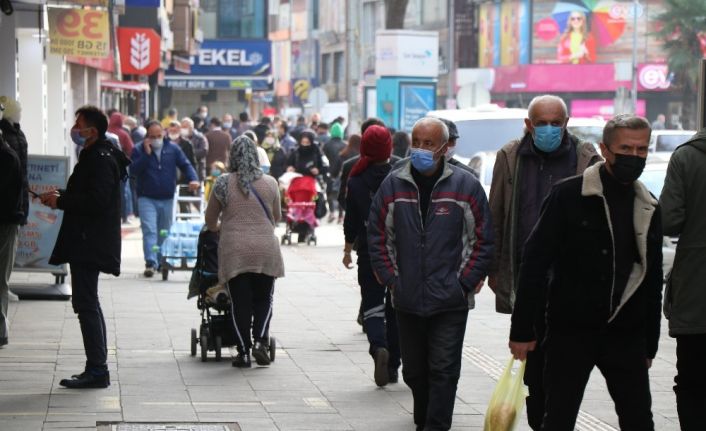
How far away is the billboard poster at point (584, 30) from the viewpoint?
3027 inches

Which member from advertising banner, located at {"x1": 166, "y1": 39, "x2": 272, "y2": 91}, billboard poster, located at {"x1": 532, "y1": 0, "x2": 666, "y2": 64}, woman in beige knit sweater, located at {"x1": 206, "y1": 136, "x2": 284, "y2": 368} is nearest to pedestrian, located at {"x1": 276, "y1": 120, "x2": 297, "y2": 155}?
woman in beige knit sweater, located at {"x1": 206, "y1": 136, "x2": 284, "y2": 368}

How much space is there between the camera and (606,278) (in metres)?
6.02

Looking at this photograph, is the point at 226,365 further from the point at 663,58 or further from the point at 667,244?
the point at 663,58

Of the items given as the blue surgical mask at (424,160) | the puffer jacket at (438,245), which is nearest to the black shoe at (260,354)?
the puffer jacket at (438,245)

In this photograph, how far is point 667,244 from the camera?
52.2 feet

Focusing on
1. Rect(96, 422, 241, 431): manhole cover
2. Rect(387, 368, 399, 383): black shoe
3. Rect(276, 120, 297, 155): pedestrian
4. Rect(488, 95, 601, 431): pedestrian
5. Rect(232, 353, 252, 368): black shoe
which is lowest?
Rect(232, 353, 252, 368): black shoe

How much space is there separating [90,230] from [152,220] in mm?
8245

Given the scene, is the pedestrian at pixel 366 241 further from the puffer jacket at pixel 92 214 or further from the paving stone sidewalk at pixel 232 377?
the puffer jacket at pixel 92 214

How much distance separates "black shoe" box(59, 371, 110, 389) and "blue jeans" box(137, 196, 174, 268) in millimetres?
8000

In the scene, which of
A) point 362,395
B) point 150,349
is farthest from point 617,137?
point 150,349

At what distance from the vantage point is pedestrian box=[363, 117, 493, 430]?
7.84 m

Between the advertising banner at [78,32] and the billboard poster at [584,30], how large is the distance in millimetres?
58164

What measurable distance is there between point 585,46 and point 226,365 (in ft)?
224

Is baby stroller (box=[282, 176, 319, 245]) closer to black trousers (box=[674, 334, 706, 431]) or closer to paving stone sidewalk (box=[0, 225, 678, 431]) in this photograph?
paving stone sidewalk (box=[0, 225, 678, 431])
